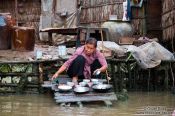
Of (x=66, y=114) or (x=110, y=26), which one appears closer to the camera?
(x=66, y=114)

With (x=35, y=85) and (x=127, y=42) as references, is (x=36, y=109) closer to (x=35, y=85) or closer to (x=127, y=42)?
(x=35, y=85)

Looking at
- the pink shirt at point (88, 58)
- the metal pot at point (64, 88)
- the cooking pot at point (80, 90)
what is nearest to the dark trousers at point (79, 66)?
the pink shirt at point (88, 58)

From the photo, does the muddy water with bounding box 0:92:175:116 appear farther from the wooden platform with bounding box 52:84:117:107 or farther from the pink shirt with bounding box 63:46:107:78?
the pink shirt with bounding box 63:46:107:78

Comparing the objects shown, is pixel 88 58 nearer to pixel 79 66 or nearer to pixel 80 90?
pixel 79 66

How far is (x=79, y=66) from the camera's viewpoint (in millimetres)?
10203

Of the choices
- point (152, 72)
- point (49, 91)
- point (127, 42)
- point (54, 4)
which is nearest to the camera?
point (49, 91)

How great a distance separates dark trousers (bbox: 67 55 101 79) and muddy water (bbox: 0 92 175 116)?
762mm

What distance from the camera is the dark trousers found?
10.2 m

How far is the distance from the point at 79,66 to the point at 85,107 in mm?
1317

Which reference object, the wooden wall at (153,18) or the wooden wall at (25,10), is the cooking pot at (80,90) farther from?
the wooden wall at (25,10)

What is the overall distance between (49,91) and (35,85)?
1.21ft

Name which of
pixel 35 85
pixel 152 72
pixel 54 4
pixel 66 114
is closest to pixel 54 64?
pixel 35 85

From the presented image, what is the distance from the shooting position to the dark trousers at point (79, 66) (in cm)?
1021

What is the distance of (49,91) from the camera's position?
11.4 meters
